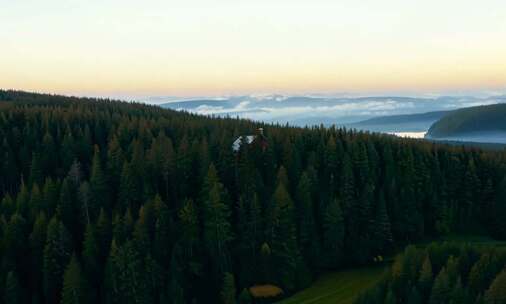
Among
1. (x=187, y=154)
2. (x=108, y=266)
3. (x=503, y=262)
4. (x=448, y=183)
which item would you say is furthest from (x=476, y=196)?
(x=108, y=266)

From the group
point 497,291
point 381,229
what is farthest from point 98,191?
point 497,291

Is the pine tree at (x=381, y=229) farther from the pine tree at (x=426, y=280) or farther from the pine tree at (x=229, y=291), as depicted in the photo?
the pine tree at (x=426, y=280)

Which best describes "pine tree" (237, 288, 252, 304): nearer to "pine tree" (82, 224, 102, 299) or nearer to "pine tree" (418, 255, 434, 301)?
"pine tree" (82, 224, 102, 299)

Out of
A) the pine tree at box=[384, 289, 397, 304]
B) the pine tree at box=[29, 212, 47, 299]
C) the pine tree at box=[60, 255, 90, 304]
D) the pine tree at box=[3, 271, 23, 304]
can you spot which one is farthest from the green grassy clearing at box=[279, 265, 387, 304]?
the pine tree at box=[3, 271, 23, 304]

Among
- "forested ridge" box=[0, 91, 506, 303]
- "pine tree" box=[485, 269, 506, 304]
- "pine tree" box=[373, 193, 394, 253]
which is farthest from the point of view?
"pine tree" box=[373, 193, 394, 253]

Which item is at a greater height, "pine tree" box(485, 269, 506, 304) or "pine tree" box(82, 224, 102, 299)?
"pine tree" box(485, 269, 506, 304)

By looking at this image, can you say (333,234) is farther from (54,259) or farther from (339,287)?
(54,259)

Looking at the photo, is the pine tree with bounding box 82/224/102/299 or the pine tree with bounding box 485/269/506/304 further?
the pine tree with bounding box 82/224/102/299

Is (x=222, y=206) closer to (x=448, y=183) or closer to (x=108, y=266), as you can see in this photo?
(x=108, y=266)
